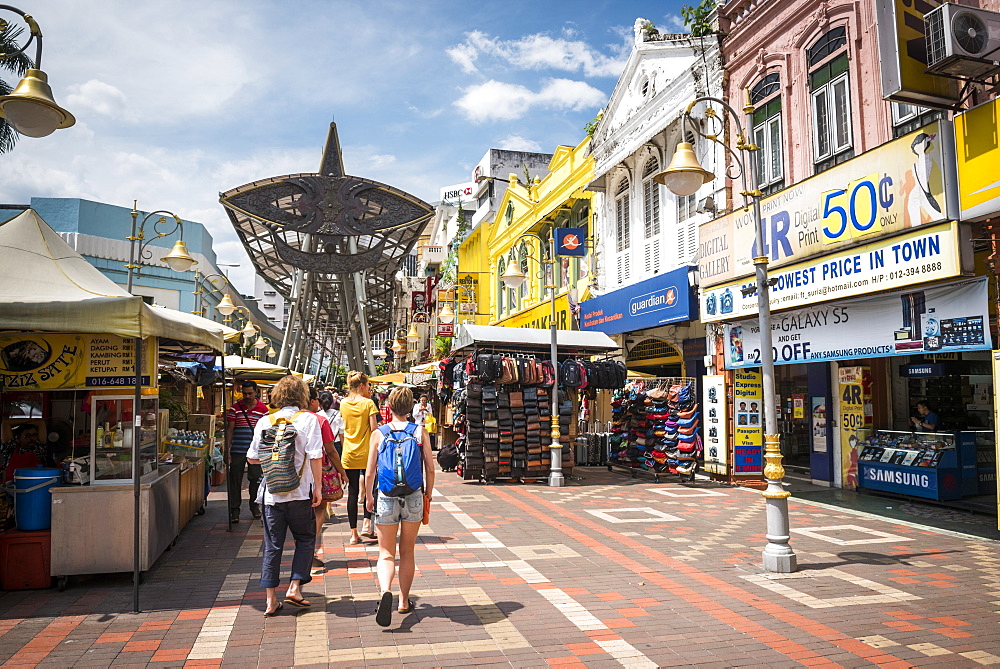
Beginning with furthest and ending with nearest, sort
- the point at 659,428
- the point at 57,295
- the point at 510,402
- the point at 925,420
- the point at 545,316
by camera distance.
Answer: the point at 545,316 → the point at 659,428 → the point at 510,402 → the point at 925,420 → the point at 57,295

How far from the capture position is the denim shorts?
5.55 m

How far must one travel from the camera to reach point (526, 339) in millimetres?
15547

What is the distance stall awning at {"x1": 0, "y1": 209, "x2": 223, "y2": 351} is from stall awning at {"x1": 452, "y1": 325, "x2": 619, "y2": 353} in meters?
7.91

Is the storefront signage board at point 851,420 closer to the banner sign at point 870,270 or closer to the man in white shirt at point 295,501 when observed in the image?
the banner sign at point 870,270

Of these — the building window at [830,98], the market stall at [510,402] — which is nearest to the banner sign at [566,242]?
the market stall at [510,402]

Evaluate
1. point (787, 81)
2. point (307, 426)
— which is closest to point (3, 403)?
point (307, 426)

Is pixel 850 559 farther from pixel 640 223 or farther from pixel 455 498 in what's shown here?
pixel 640 223

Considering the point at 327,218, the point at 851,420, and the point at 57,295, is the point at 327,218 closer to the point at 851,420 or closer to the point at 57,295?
the point at 851,420

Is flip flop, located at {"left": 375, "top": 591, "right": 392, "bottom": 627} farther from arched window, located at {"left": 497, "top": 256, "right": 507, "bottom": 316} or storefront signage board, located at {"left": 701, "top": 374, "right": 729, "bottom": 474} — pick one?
arched window, located at {"left": 497, "top": 256, "right": 507, "bottom": 316}

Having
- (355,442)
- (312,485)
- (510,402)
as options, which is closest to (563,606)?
(312,485)

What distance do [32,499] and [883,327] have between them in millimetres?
10998

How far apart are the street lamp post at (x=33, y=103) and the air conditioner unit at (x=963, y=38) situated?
9479 mm

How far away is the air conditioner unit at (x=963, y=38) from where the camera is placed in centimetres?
833

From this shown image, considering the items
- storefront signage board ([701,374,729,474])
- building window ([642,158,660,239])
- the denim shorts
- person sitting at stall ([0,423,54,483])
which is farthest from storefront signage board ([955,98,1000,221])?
person sitting at stall ([0,423,54,483])
